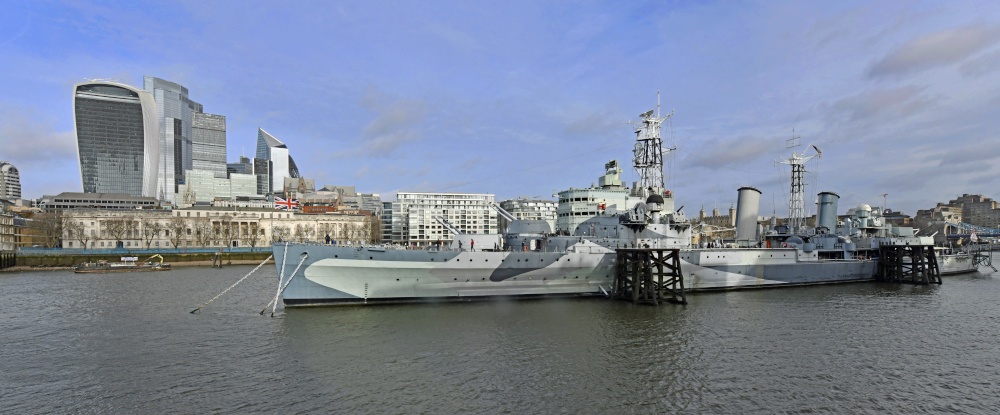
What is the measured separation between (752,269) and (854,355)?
1804cm

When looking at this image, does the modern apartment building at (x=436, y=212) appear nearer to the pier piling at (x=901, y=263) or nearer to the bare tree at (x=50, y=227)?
the bare tree at (x=50, y=227)

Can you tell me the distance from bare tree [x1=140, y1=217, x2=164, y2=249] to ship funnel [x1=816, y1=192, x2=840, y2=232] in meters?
92.4

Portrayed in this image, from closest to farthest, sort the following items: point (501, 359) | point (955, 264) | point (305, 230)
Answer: point (501, 359) < point (955, 264) < point (305, 230)

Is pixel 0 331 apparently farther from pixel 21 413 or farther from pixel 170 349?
pixel 21 413

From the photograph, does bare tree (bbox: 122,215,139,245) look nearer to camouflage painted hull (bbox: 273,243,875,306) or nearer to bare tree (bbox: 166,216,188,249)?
bare tree (bbox: 166,216,188,249)

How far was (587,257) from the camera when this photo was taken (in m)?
27.6

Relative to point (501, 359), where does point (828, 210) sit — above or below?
above

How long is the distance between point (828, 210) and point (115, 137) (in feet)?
675

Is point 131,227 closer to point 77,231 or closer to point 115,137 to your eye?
point 77,231

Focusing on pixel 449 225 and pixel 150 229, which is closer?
pixel 449 225

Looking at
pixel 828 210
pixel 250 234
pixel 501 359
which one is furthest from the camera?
pixel 250 234

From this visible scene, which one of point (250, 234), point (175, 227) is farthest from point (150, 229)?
point (250, 234)

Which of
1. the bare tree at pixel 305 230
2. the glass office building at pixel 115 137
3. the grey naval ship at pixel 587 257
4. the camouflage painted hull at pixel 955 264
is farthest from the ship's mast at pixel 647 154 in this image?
the glass office building at pixel 115 137

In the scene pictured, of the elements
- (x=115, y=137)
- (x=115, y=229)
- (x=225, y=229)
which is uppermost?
(x=115, y=137)
